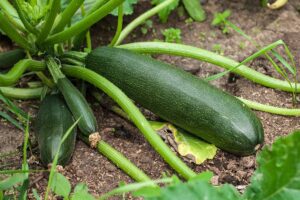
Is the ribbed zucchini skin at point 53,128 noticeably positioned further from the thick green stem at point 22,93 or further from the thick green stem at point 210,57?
the thick green stem at point 210,57

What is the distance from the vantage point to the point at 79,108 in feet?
9.01

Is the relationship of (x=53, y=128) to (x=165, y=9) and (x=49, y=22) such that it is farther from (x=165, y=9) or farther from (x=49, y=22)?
(x=165, y=9)

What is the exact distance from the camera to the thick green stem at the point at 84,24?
267 cm

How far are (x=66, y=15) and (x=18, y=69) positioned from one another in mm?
380

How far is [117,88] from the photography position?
276cm

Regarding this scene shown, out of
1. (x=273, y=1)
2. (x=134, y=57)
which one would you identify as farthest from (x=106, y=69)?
(x=273, y=1)

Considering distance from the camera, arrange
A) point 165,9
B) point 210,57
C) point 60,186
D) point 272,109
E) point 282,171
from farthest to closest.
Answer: point 165,9 < point 210,57 < point 272,109 < point 60,186 < point 282,171

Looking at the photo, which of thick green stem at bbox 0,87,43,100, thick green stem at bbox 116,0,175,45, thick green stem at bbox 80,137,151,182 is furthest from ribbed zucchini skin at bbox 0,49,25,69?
thick green stem at bbox 80,137,151,182

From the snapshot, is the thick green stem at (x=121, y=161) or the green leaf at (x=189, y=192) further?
the thick green stem at (x=121, y=161)

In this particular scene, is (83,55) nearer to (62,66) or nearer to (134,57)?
(62,66)

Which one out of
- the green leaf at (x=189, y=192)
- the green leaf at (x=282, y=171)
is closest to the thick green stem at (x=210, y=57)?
the green leaf at (x=282, y=171)

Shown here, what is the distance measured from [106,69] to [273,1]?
151cm

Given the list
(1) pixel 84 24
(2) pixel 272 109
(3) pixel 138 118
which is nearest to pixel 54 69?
(1) pixel 84 24

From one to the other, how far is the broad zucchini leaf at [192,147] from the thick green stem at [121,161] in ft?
0.96
